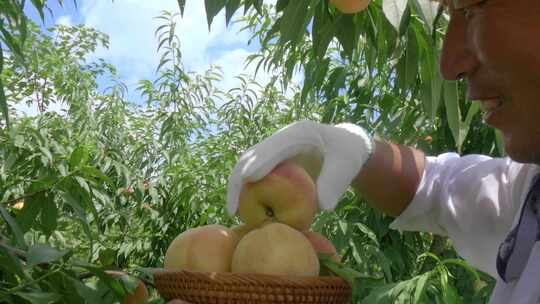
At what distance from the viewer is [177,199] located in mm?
3689

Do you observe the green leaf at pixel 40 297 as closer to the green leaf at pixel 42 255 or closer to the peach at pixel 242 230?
the green leaf at pixel 42 255

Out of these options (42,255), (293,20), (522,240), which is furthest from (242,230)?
(293,20)

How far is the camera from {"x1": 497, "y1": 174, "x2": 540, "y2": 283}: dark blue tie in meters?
0.94

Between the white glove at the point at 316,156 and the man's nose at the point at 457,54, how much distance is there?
217mm

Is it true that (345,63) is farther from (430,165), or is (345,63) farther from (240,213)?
(240,213)

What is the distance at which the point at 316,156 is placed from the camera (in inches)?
44.6

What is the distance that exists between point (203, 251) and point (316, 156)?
36 cm

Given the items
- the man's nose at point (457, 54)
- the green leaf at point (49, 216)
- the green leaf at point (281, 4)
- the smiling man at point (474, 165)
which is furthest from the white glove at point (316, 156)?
the green leaf at point (49, 216)

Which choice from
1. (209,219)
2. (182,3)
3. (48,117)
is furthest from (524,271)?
(48,117)

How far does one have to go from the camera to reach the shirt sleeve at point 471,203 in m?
1.17

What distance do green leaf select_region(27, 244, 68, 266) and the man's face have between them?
21.5 inches

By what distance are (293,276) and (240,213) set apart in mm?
178

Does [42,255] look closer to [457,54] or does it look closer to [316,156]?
[316,156]

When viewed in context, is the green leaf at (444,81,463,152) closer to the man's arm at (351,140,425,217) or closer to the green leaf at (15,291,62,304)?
the man's arm at (351,140,425,217)
